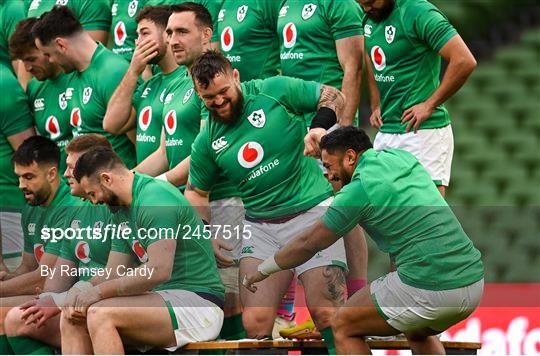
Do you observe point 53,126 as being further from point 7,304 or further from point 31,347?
point 31,347

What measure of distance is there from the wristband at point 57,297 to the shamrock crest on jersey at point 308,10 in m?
1.68

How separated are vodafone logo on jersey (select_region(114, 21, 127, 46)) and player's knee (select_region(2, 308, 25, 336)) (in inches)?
67.6

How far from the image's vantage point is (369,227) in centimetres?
473

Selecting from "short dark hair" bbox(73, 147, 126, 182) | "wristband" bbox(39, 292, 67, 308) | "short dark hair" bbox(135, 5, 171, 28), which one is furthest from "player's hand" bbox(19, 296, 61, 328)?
"short dark hair" bbox(135, 5, 171, 28)

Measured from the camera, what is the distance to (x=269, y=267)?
4832 mm

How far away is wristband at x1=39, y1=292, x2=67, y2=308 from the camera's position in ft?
17.0

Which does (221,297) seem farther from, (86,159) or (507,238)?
(507,238)

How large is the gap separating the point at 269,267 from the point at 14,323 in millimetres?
1308

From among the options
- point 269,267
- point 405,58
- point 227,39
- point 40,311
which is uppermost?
point 405,58

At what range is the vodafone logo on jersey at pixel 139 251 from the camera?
5.05 meters

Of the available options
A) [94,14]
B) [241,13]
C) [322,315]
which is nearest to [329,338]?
[322,315]

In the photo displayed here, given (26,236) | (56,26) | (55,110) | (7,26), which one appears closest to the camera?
(26,236)

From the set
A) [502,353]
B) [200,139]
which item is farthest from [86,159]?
[502,353]

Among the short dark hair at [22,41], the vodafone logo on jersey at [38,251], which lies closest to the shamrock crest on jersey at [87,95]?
the short dark hair at [22,41]
